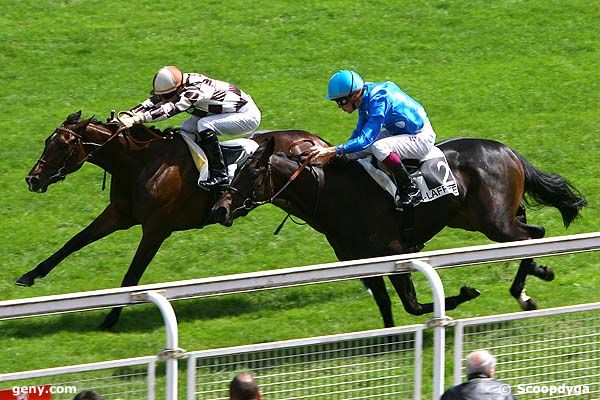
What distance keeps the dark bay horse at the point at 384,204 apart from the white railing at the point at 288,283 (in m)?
2.42

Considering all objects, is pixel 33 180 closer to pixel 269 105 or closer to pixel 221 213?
pixel 221 213

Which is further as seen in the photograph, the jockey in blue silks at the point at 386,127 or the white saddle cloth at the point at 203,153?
the white saddle cloth at the point at 203,153

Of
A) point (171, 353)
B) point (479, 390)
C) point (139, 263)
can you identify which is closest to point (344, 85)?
point (139, 263)

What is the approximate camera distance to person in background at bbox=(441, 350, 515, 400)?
19.8ft

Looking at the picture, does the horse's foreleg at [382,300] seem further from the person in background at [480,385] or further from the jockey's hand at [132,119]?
the person in background at [480,385]

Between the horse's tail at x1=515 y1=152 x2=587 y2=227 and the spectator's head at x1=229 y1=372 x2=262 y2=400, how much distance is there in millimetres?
Result: 5283

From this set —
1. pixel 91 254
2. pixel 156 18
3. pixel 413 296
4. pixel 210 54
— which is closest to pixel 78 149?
pixel 91 254

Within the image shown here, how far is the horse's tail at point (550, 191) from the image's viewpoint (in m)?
10.5

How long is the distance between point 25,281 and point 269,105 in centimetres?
555

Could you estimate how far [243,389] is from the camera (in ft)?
18.8

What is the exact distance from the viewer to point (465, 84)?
15766mm

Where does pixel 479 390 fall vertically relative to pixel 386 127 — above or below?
below

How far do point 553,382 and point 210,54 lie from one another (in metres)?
10.5

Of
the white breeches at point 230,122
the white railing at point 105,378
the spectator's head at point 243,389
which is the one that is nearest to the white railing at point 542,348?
the spectator's head at point 243,389
